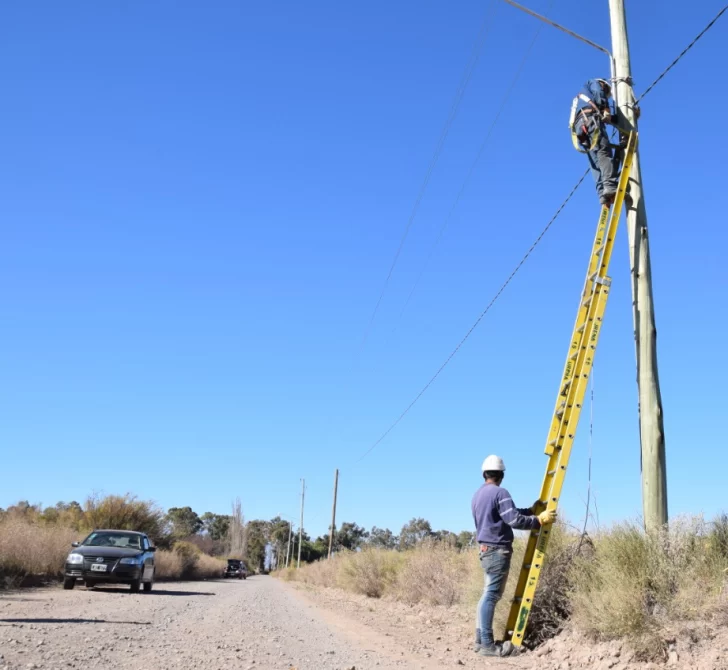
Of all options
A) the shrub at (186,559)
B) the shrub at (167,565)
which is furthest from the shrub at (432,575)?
the shrub at (186,559)

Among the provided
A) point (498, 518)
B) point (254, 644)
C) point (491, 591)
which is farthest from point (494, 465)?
point (254, 644)

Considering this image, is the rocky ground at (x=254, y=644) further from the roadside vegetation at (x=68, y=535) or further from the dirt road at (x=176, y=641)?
the roadside vegetation at (x=68, y=535)

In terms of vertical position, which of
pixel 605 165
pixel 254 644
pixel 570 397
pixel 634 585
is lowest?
pixel 254 644

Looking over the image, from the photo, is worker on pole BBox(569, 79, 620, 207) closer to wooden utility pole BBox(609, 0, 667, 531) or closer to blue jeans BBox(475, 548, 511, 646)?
wooden utility pole BBox(609, 0, 667, 531)

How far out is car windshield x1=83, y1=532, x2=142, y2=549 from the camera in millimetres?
18250

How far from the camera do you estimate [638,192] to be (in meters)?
8.59

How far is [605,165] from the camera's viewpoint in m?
8.72

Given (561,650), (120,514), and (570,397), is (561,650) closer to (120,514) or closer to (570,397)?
(570,397)

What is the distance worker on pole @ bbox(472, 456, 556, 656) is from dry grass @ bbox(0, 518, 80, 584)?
14750 mm

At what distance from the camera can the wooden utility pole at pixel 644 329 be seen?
24.7 feet

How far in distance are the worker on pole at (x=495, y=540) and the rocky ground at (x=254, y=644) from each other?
0.23m

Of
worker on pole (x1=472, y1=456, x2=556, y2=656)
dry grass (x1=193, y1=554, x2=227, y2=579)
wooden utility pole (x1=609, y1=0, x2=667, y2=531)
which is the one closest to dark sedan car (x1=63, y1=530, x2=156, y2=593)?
worker on pole (x1=472, y1=456, x2=556, y2=656)

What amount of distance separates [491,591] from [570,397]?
7.32ft

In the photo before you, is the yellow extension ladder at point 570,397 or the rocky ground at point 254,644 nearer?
the rocky ground at point 254,644
